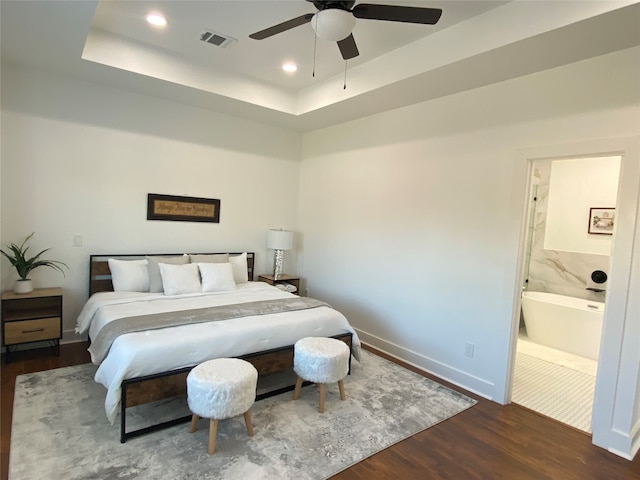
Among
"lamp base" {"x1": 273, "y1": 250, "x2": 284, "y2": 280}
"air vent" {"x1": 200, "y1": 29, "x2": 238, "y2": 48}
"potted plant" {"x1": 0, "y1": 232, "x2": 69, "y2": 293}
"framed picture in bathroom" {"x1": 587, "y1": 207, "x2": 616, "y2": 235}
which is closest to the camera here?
"air vent" {"x1": 200, "y1": 29, "x2": 238, "y2": 48}

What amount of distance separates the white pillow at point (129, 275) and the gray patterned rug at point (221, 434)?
34.1 inches

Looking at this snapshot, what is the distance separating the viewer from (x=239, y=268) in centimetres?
459

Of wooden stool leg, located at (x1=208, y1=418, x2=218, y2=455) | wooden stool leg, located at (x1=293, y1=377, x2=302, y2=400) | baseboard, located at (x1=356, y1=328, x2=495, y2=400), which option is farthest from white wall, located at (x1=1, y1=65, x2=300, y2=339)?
Result: wooden stool leg, located at (x1=208, y1=418, x2=218, y2=455)

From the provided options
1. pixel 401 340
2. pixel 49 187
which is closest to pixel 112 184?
pixel 49 187

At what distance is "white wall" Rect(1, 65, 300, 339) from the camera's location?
3545 millimetres

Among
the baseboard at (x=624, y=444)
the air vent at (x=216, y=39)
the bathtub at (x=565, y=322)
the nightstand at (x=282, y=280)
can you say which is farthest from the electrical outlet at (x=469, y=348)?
the air vent at (x=216, y=39)

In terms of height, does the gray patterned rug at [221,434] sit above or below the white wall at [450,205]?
below

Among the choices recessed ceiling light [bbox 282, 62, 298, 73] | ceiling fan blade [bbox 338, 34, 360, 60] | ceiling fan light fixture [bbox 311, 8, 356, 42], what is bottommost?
ceiling fan light fixture [bbox 311, 8, 356, 42]

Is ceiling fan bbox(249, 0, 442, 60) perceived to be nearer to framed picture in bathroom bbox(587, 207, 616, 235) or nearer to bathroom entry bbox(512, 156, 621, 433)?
bathroom entry bbox(512, 156, 621, 433)

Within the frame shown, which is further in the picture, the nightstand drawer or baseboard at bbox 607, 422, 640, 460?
the nightstand drawer

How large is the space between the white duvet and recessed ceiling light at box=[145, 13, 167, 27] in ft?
8.02

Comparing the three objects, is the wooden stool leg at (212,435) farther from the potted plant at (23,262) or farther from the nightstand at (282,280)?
the nightstand at (282,280)

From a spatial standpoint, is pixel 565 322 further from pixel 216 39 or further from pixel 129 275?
pixel 129 275

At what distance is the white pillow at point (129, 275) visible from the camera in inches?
149
